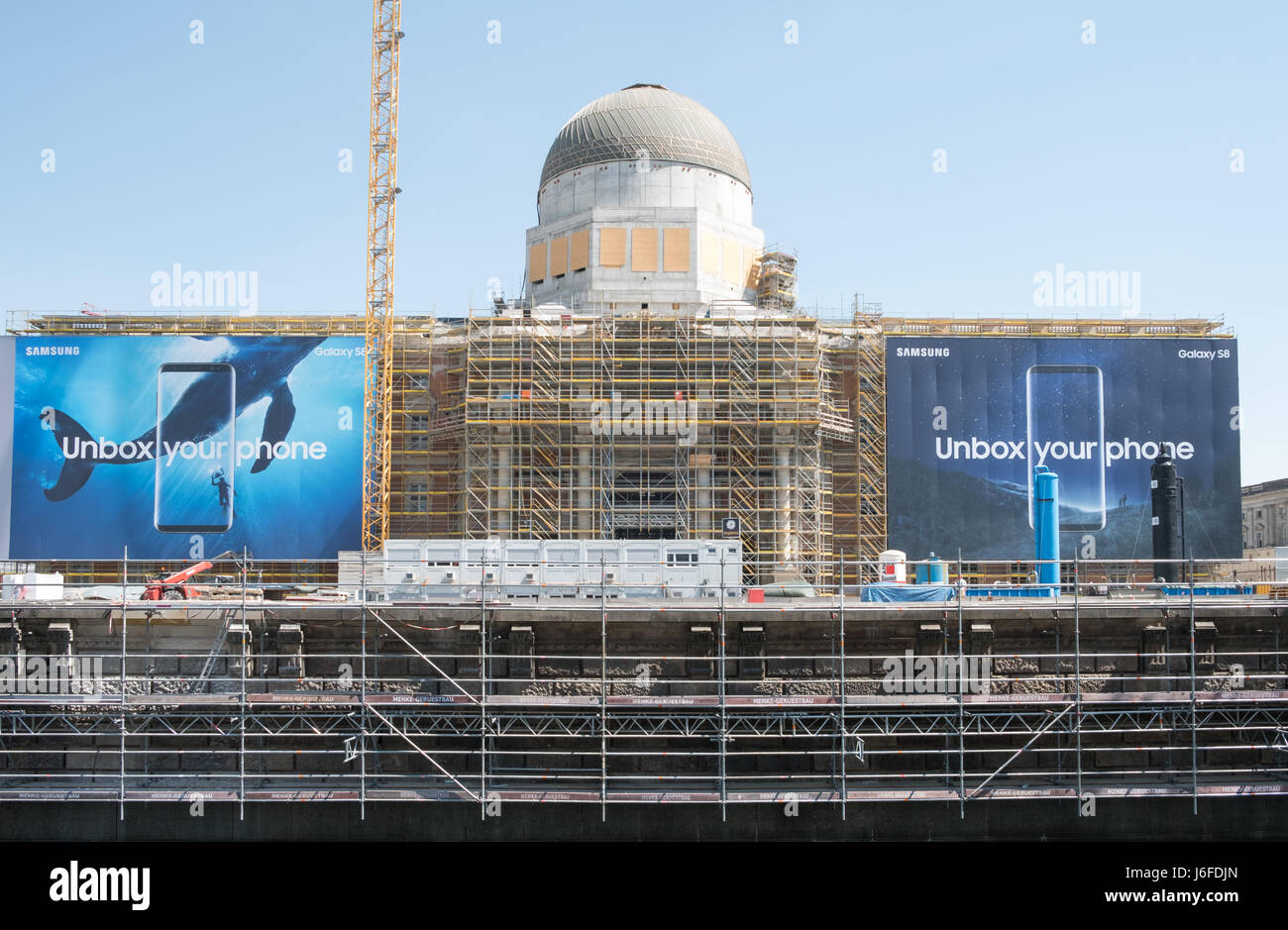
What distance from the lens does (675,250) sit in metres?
52.2

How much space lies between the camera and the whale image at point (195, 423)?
5153 centimetres

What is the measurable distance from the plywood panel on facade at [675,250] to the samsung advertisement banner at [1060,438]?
10.7 m

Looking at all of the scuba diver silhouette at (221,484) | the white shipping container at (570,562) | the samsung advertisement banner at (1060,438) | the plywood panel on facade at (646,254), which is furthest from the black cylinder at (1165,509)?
the scuba diver silhouette at (221,484)

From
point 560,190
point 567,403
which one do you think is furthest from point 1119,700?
point 560,190

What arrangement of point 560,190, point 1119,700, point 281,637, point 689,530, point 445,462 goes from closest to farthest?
point 1119,700
point 281,637
point 689,530
point 445,462
point 560,190

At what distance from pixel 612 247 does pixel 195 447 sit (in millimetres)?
22021

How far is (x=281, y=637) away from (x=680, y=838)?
381 inches

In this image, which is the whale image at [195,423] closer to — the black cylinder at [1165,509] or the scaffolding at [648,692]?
the scaffolding at [648,692]

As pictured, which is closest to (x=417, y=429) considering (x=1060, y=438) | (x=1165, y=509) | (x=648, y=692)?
(x=1060, y=438)

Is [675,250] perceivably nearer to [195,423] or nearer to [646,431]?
[646,431]

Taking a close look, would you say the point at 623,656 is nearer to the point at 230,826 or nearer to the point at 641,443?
the point at 230,826

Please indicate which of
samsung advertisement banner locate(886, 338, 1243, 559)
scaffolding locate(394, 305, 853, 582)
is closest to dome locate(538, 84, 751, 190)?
scaffolding locate(394, 305, 853, 582)

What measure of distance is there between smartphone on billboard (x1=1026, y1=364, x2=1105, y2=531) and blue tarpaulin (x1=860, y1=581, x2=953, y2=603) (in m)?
28.8

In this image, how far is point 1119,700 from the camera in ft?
72.9
